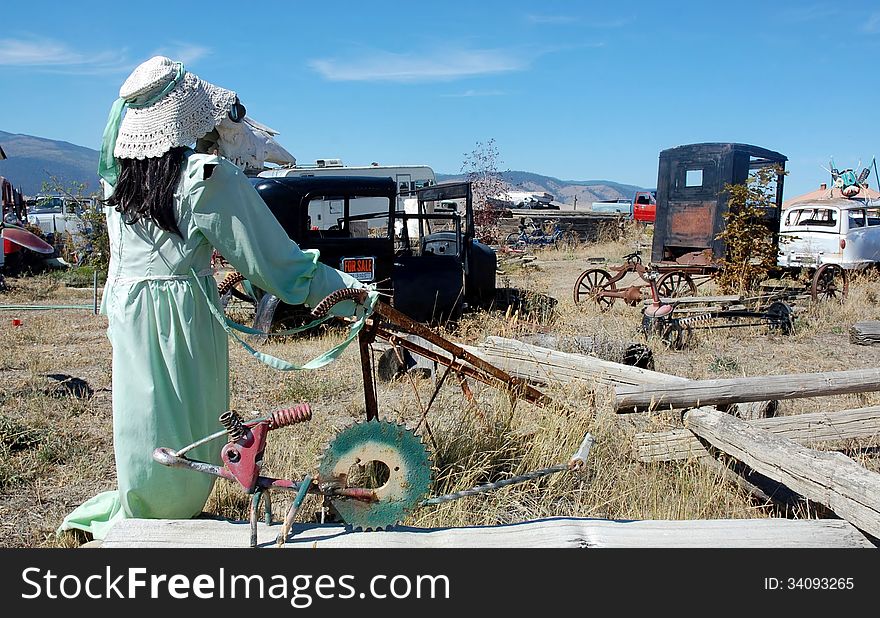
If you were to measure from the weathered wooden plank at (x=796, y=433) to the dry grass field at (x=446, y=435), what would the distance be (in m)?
0.07

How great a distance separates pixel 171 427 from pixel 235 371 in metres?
4.07

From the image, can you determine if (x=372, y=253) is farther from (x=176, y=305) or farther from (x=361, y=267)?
(x=176, y=305)

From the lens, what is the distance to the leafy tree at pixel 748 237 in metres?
11.4

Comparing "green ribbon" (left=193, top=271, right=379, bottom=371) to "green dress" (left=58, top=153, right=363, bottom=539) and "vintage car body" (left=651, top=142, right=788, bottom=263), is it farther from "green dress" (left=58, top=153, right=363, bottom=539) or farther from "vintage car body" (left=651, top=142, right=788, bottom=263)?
"vintage car body" (left=651, top=142, right=788, bottom=263)

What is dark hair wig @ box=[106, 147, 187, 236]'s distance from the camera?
2.59 meters

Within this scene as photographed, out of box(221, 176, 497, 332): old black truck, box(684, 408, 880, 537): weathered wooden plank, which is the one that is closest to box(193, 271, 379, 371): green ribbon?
box(684, 408, 880, 537): weathered wooden plank

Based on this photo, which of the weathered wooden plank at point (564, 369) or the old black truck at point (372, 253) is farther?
the old black truck at point (372, 253)

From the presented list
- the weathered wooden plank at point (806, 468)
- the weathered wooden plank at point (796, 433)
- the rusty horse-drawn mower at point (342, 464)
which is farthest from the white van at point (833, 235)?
the rusty horse-drawn mower at point (342, 464)

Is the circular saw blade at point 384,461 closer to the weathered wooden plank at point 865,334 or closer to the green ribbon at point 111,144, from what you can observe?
the green ribbon at point 111,144

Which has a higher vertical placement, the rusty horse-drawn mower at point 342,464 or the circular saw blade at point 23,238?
the circular saw blade at point 23,238

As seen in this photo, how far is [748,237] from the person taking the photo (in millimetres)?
11352

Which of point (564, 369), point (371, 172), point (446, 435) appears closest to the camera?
point (446, 435)

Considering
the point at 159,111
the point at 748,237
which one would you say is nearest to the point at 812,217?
the point at 748,237

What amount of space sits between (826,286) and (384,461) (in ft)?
34.4
